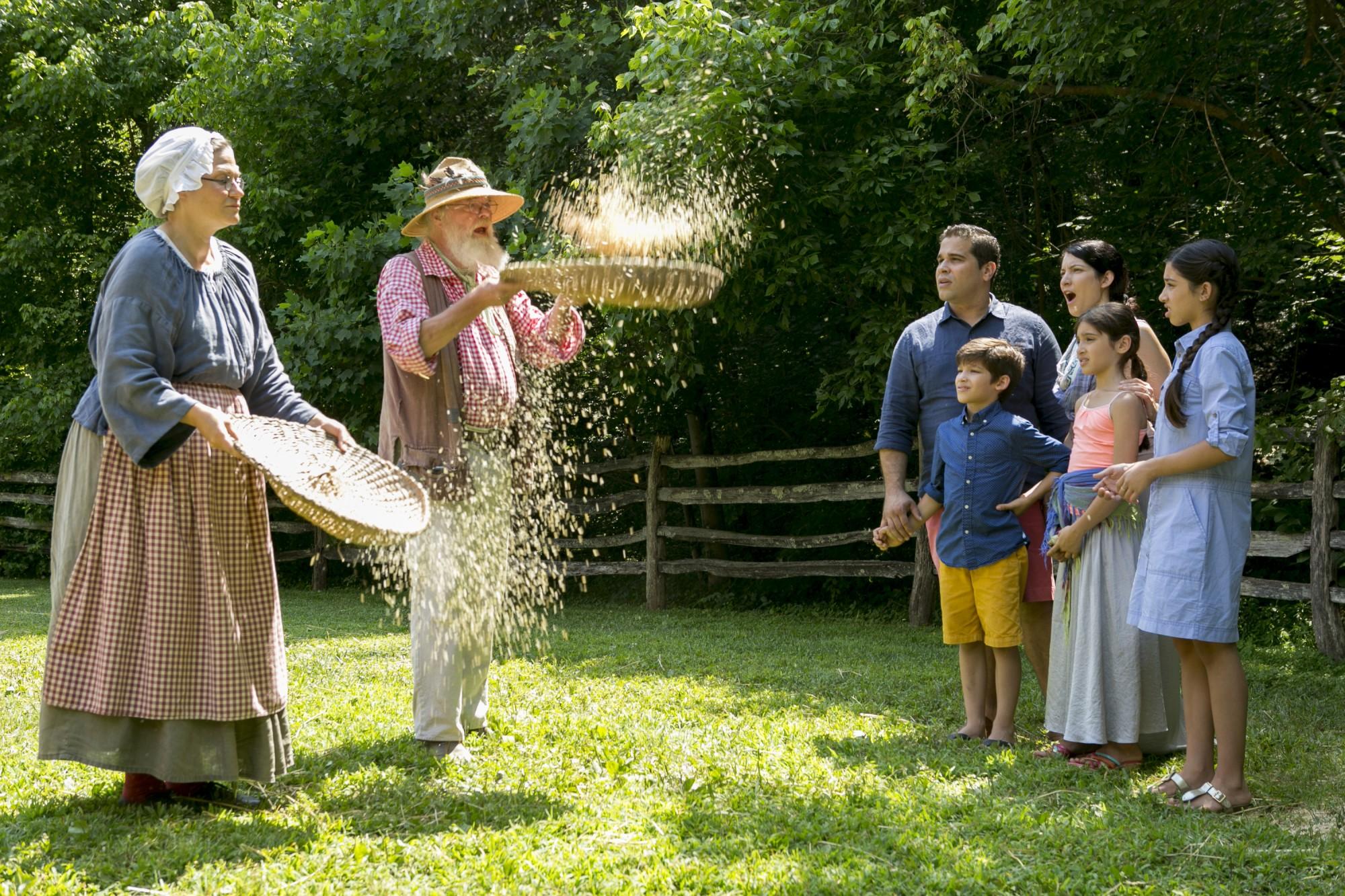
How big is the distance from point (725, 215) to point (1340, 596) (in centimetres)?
447

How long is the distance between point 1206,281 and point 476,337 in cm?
241

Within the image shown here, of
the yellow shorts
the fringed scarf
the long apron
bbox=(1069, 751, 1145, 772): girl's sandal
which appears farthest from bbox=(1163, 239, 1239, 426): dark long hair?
the long apron

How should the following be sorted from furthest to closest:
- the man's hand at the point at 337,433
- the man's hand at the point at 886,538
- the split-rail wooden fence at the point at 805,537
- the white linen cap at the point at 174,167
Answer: the split-rail wooden fence at the point at 805,537 < the man's hand at the point at 886,538 < the man's hand at the point at 337,433 < the white linen cap at the point at 174,167

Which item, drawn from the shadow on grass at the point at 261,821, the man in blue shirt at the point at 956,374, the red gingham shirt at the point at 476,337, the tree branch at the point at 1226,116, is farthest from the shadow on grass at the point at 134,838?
the tree branch at the point at 1226,116

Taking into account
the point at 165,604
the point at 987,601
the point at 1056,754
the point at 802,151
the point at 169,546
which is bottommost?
the point at 1056,754

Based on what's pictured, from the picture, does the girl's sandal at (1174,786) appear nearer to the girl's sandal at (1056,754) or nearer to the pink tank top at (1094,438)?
the girl's sandal at (1056,754)

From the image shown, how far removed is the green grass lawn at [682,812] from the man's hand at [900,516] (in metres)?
0.80

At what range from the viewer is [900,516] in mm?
4625

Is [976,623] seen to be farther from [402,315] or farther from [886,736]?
[402,315]

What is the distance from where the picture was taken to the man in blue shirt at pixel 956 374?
4.73 meters

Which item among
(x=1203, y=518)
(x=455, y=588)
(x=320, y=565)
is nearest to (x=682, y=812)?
(x=455, y=588)

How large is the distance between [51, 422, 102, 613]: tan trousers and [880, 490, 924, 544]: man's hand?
2.69 metres

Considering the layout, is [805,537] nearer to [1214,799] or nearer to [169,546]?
[1214,799]

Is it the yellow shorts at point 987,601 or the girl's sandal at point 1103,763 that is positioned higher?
the yellow shorts at point 987,601
